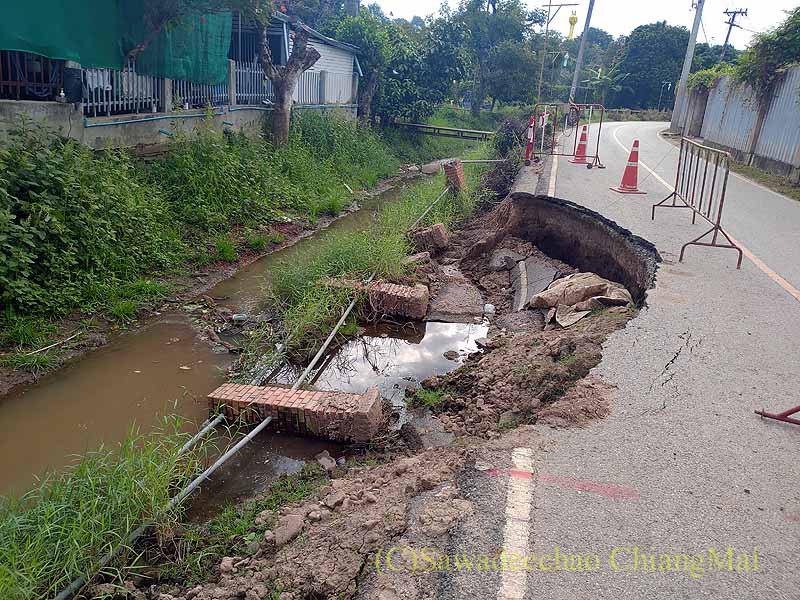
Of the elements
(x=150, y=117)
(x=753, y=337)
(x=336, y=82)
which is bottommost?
(x=753, y=337)

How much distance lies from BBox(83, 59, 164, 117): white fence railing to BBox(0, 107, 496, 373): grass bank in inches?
34.0

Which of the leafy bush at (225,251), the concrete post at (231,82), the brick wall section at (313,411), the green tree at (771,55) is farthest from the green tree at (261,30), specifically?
the green tree at (771,55)

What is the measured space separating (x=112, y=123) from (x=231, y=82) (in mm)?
4888

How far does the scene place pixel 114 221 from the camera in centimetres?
811

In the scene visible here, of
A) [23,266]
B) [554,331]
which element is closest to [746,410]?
[554,331]

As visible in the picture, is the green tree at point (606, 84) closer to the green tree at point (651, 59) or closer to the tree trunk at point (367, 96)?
the green tree at point (651, 59)

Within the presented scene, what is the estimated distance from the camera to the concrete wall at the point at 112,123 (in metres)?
7.91

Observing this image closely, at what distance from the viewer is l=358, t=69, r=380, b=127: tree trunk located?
22.6 metres

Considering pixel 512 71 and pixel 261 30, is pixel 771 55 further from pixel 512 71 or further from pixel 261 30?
pixel 512 71

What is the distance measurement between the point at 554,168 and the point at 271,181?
6.23 metres

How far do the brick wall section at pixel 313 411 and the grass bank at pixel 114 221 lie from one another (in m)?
2.44

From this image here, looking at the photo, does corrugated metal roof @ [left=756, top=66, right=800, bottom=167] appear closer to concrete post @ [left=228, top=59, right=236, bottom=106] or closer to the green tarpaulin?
concrete post @ [left=228, top=59, right=236, bottom=106]

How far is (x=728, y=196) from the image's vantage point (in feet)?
37.7

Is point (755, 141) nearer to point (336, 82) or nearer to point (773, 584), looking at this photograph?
point (336, 82)
